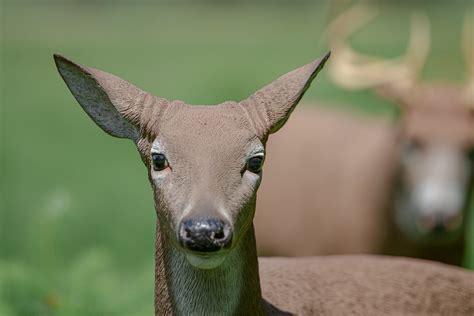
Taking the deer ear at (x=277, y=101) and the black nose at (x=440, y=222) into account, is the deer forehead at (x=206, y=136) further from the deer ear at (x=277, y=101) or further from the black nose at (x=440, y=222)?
the black nose at (x=440, y=222)

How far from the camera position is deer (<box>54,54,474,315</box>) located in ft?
11.9

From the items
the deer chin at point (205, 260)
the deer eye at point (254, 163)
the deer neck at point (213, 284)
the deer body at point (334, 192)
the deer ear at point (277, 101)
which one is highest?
the deer ear at point (277, 101)

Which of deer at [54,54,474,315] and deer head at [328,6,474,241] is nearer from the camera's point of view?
deer at [54,54,474,315]

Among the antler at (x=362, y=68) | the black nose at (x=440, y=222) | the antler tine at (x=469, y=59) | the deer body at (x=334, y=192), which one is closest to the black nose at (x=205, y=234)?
the black nose at (x=440, y=222)

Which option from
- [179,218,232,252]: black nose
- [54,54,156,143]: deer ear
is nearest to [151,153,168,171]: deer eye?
[54,54,156,143]: deer ear

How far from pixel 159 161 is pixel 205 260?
40 cm

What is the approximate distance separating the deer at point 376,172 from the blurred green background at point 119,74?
41.1 inches

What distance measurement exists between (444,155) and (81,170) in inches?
238

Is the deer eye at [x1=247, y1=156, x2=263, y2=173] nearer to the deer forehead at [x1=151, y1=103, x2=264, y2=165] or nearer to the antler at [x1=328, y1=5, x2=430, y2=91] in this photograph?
the deer forehead at [x1=151, y1=103, x2=264, y2=165]

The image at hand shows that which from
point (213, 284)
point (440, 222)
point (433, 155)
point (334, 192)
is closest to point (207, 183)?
point (213, 284)

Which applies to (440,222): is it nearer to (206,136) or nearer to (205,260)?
(206,136)

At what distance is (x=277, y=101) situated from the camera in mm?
3982

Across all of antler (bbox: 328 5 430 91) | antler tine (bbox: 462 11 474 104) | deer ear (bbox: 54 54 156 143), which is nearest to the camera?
deer ear (bbox: 54 54 156 143)

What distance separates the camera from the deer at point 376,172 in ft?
23.0
